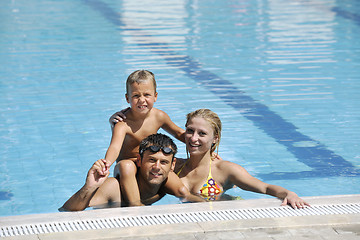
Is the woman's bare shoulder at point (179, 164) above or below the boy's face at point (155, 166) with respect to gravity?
below

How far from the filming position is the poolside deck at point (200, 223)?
3.31 m

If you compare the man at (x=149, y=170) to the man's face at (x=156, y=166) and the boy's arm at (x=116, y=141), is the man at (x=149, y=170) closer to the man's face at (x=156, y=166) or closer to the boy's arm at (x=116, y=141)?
the man's face at (x=156, y=166)

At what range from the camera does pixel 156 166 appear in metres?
4.14

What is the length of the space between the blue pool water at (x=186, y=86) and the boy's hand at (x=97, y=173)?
1.02m

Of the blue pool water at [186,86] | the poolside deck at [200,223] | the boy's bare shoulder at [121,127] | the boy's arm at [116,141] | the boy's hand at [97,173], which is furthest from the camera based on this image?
the blue pool water at [186,86]

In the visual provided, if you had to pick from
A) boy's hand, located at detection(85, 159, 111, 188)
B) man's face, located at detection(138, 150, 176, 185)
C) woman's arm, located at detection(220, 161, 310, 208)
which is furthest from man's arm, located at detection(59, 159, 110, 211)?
woman's arm, located at detection(220, 161, 310, 208)

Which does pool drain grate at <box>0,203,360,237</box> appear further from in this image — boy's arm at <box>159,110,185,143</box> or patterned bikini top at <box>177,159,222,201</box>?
boy's arm at <box>159,110,185,143</box>

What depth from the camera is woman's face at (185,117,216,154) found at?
4340 millimetres

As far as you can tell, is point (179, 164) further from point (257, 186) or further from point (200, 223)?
point (200, 223)

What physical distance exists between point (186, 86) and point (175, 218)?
A: 4.77 metres

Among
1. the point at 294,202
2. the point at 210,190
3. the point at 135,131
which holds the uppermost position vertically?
the point at 135,131

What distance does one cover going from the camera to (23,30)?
37.0ft

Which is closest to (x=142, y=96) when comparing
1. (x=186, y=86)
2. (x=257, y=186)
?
(x=257, y=186)

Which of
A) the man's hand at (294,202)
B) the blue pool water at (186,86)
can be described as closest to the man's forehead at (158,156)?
the blue pool water at (186,86)
